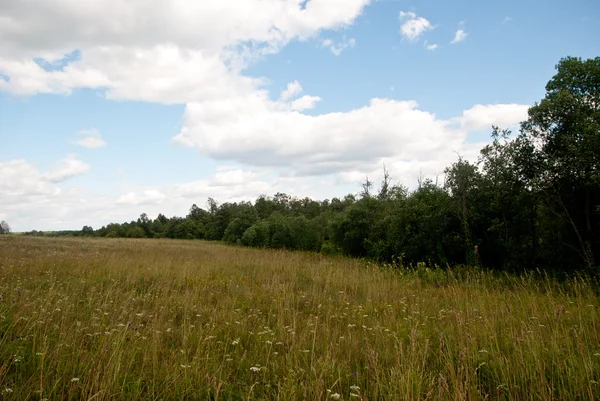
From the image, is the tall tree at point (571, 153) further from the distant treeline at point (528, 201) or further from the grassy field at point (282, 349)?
the grassy field at point (282, 349)

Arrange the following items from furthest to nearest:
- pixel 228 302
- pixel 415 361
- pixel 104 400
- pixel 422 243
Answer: pixel 422 243 < pixel 228 302 < pixel 415 361 < pixel 104 400

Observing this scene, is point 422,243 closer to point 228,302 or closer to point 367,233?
point 367,233

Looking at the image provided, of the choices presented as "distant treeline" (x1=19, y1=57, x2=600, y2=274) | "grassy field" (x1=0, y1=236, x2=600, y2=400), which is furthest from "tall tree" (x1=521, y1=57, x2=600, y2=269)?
"grassy field" (x1=0, y1=236, x2=600, y2=400)

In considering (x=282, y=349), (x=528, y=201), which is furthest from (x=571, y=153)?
(x=282, y=349)

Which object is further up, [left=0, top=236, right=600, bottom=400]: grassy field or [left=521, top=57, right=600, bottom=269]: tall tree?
[left=521, top=57, right=600, bottom=269]: tall tree

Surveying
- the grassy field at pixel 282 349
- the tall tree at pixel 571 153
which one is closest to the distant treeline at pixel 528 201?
the tall tree at pixel 571 153

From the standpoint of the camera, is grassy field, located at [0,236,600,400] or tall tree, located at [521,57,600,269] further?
tall tree, located at [521,57,600,269]

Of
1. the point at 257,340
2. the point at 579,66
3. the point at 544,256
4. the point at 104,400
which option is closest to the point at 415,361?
the point at 257,340

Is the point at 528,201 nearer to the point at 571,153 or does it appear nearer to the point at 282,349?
the point at 571,153

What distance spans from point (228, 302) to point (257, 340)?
2.25 metres

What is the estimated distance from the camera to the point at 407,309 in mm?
6730

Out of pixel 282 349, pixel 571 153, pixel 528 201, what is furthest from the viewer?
pixel 528 201

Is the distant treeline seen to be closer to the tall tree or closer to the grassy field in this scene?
the tall tree

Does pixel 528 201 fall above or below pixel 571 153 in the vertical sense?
below
